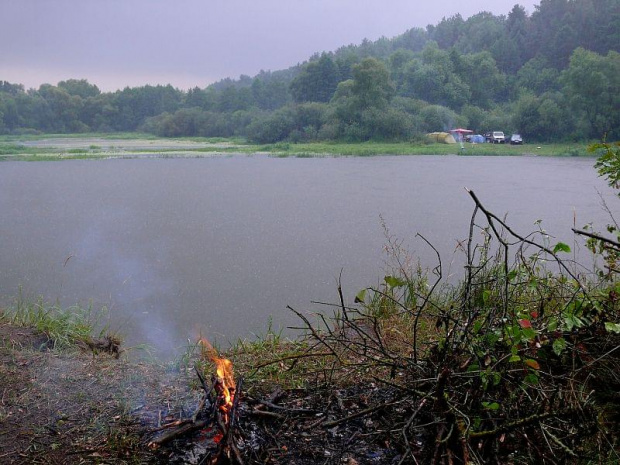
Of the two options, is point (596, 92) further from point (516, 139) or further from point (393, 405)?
point (393, 405)

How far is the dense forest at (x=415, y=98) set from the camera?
2212 centimetres

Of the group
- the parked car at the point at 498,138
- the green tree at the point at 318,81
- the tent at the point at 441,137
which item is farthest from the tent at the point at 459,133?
the green tree at the point at 318,81

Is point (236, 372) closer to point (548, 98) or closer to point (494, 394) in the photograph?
point (494, 394)

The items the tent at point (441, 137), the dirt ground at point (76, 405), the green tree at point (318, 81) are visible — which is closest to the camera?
the dirt ground at point (76, 405)

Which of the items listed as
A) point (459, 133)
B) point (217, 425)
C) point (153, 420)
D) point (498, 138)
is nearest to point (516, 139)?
point (498, 138)

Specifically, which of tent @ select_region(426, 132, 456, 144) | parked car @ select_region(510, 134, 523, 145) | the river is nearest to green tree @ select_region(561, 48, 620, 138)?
parked car @ select_region(510, 134, 523, 145)

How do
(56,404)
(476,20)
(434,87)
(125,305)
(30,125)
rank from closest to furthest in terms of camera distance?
1. (56,404)
2. (125,305)
3. (30,125)
4. (434,87)
5. (476,20)

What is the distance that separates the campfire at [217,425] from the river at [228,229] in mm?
1799

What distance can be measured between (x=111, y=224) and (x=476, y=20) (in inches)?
2248

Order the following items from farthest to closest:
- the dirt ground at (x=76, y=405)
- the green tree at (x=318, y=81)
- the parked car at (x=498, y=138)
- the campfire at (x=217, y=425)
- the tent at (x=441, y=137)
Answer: the green tree at (x=318, y=81)
the tent at (x=441, y=137)
the parked car at (x=498, y=138)
the dirt ground at (x=76, y=405)
the campfire at (x=217, y=425)

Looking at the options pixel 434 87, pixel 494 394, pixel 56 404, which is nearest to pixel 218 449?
pixel 56 404

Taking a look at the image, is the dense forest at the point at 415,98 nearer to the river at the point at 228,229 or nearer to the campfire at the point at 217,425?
the river at the point at 228,229

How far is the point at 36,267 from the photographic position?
602 centimetres

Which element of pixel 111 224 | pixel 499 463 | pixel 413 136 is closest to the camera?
pixel 499 463
